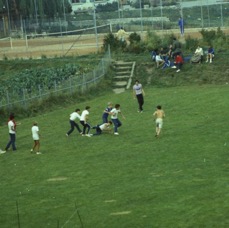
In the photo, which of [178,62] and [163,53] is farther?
[163,53]

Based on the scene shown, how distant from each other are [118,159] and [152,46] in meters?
24.4

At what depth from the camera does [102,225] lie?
17.2 metres

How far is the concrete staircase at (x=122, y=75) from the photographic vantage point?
4175cm

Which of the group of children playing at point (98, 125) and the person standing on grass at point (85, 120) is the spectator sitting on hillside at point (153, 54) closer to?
the group of children playing at point (98, 125)

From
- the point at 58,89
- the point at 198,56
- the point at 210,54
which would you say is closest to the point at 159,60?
the point at 198,56

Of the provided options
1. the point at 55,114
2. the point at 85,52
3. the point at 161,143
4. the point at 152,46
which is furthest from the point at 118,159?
the point at 85,52

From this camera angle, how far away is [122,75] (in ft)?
143

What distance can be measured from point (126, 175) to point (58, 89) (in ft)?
57.7

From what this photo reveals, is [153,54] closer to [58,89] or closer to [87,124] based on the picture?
[58,89]

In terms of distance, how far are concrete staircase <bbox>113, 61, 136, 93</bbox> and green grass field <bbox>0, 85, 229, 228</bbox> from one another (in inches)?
302

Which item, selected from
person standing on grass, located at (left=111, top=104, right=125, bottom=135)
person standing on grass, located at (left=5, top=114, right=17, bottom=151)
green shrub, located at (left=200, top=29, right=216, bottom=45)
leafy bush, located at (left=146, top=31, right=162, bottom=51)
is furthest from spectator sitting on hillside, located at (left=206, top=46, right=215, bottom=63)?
person standing on grass, located at (left=5, top=114, right=17, bottom=151)

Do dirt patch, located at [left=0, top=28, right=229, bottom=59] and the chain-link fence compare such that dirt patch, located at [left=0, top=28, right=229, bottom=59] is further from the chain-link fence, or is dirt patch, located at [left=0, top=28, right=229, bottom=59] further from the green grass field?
the green grass field

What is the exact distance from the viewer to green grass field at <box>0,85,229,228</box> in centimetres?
1780

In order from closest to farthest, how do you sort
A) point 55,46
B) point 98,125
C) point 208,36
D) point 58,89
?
point 98,125 → point 58,89 → point 208,36 → point 55,46
